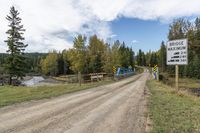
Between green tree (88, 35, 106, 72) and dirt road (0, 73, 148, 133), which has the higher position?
green tree (88, 35, 106, 72)

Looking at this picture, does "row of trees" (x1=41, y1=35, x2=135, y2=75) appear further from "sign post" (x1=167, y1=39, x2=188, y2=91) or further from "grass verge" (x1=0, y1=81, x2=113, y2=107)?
"sign post" (x1=167, y1=39, x2=188, y2=91)

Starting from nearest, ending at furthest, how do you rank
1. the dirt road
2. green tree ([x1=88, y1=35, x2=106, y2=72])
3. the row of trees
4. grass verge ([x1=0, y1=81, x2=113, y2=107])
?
the dirt road, grass verge ([x1=0, y1=81, x2=113, y2=107]), the row of trees, green tree ([x1=88, y1=35, x2=106, y2=72])

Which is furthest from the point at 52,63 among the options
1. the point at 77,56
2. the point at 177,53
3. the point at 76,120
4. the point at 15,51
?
the point at 76,120

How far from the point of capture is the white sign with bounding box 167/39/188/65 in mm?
14641

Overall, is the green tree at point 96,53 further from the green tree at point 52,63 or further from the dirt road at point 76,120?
the green tree at point 52,63

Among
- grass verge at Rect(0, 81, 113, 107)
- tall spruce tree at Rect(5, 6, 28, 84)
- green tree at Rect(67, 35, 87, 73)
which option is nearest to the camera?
grass verge at Rect(0, 81, 113, 107)

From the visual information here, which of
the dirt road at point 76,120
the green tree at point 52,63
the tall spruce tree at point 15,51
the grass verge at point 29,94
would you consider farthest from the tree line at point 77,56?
the green tree at point 52,63

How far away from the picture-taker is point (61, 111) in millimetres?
8336

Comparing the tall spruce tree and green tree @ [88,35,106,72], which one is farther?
green tree @ [88,35,106,72]

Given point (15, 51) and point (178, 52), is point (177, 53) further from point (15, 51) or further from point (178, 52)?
point (15, 51)

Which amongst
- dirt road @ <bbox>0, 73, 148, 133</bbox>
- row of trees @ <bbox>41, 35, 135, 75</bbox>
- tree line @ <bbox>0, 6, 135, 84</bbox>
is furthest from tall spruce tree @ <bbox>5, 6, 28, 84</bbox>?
dirt road @ <bbox>0, 73, 148, 133</bbox>

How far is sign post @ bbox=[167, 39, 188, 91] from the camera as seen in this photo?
576 inches

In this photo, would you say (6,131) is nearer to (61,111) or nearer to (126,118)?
(61,111)

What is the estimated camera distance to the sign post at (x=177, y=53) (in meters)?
14.6
